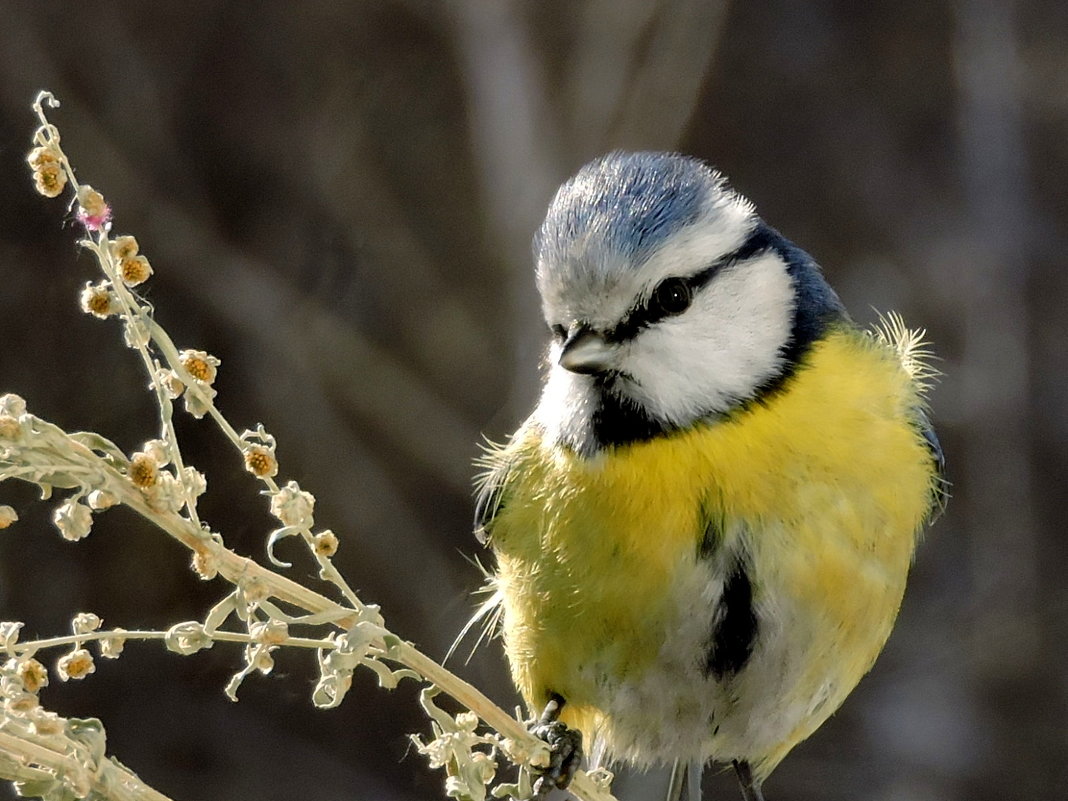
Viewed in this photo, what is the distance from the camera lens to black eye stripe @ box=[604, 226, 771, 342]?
4.57ft

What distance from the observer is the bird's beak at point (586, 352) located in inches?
53.9

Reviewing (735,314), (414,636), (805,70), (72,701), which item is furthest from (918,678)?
(735,314)

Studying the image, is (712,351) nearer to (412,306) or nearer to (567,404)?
(567,404)

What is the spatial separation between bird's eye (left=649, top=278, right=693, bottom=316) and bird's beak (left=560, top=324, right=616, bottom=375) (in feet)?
0.22

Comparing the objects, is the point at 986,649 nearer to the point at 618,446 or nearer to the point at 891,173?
the point at 891,173

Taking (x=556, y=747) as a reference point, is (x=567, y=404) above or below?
above

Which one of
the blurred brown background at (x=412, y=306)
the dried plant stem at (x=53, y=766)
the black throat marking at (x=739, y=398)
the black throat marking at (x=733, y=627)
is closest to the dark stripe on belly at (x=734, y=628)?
the black throat marking at (x=733, y=627)

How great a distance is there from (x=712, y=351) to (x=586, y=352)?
0.15 m

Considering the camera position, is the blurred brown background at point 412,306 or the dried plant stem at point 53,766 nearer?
the dried plant stem at point 53,766

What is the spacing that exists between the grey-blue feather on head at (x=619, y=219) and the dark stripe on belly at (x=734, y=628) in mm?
330

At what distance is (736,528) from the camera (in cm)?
141

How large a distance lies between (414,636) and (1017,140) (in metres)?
2.03

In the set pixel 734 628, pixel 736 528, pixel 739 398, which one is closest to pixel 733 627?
pixel 734 628

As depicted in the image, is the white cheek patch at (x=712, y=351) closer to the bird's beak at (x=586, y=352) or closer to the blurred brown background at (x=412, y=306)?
the bird's beak at (x=586, y=352)
